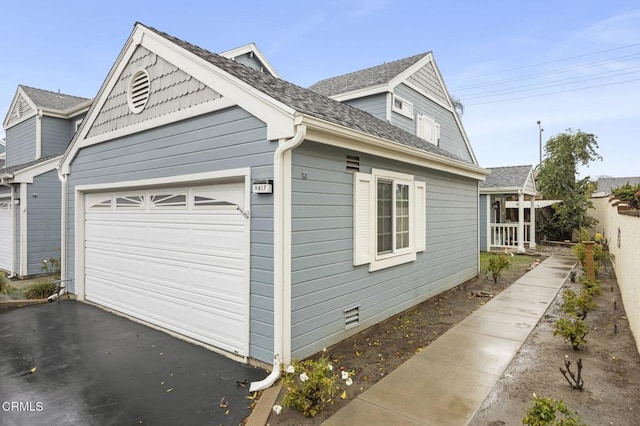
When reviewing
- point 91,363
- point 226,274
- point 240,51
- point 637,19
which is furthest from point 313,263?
point 637,19

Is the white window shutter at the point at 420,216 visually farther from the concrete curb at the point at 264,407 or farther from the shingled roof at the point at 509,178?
the shingled roof at the point at 509,178

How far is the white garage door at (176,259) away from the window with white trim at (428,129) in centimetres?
867

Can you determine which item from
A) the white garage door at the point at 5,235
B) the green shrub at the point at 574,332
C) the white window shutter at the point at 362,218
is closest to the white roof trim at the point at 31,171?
the white garage door at the point at 5,235

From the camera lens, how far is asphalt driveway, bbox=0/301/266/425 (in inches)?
128

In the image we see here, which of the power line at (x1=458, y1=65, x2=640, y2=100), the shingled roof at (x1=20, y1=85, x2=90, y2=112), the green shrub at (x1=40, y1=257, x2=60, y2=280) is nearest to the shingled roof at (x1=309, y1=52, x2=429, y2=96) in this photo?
the shingled roof at (x1=20, y1=85, x2=90, y2=112)

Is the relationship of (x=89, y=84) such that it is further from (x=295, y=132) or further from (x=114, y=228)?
(x=295, y=132)

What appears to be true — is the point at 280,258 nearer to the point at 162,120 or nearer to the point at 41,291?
the point at 162,120

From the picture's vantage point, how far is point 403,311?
634cm

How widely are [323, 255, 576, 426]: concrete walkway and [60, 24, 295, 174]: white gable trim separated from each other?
2963mm

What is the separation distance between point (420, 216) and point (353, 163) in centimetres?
250

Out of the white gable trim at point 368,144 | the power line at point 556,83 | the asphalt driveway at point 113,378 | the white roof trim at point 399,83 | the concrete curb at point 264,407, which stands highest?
the power line at point 556,83

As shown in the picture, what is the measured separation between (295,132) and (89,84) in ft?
79.5

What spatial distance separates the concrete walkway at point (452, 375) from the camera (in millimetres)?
3166

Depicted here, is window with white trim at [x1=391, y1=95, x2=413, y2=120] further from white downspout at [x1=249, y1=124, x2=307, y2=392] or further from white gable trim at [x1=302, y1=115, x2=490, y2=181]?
white downspout at [x1=249, y1=124, x2=307, y2=392]
